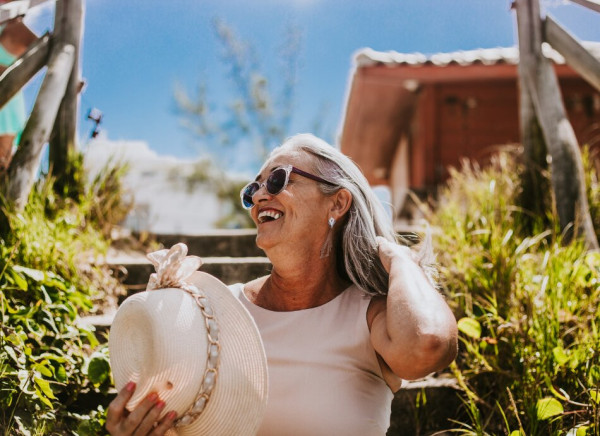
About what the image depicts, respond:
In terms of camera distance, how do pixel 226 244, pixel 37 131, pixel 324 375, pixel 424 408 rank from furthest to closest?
pixel 226 244 < pixel 37 131 < pixel 424 408 < pixel 324 375

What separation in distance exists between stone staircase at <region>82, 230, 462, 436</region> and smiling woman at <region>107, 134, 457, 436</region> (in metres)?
0.38

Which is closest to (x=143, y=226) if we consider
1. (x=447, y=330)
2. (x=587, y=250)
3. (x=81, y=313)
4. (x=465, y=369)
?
(x=81, y=313)

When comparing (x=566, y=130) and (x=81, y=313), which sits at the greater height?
(x=566, y=130)

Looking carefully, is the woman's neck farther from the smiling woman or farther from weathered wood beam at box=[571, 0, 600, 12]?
weathered wood beam at box=[571, 0, 600, 12]

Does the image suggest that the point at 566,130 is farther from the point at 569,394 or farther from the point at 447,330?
the point at 447,330

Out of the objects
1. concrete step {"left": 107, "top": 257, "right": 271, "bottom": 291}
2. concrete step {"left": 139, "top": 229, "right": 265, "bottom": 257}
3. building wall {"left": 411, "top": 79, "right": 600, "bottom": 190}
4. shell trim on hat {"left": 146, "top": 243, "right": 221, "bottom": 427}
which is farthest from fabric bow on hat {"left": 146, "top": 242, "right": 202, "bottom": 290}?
building wall {"left": 411, "top": 79, "right": 600, "bottom": 190}

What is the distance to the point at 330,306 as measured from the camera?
6.79 ft

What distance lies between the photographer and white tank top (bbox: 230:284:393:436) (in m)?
1.83

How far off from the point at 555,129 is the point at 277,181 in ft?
8.38

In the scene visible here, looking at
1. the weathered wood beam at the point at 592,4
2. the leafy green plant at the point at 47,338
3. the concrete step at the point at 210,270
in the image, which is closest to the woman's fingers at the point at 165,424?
the leafy green plant at the point at 47,338

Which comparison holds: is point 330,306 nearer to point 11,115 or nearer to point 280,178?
point 280,178

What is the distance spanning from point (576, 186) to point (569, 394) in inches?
66.2

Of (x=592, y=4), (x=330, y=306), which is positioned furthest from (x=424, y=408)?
(x=592, y=4)

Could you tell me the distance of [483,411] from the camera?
2.58m
